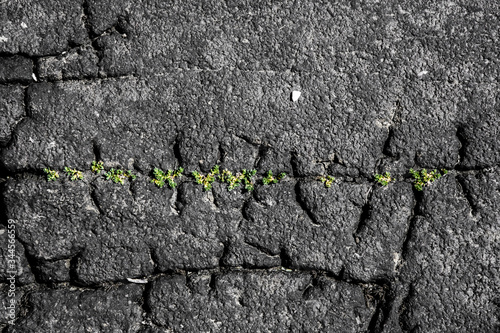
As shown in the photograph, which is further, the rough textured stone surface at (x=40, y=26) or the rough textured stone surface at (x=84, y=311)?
the rough textured stone surface at (x=40, y=26)

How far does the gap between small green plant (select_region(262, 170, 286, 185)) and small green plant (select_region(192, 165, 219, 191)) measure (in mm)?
235

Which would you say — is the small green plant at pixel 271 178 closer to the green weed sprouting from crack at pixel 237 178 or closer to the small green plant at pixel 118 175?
the green weed sprouting from crack at pixel 237 178

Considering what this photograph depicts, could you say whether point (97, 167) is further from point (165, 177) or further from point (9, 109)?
point (9, 109)

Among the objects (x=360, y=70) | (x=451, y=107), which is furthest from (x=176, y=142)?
(x=451, y=107)

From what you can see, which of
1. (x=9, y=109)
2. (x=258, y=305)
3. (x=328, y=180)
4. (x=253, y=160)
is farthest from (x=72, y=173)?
(x=328, y=180)

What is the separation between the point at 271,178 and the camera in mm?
2609

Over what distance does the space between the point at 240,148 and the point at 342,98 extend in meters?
0.55

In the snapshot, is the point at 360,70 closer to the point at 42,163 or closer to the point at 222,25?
the point at 222,25

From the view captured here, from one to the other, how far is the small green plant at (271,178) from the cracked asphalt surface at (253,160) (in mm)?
33

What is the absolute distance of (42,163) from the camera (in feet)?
8.53

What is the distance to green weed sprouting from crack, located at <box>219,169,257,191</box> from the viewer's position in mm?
2602

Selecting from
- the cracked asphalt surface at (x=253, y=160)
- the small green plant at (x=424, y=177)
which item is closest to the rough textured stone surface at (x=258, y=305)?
the cracked asphalt surface at (x=253, y=160)

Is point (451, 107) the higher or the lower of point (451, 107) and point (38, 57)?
the higher

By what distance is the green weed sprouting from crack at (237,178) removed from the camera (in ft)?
8.54
